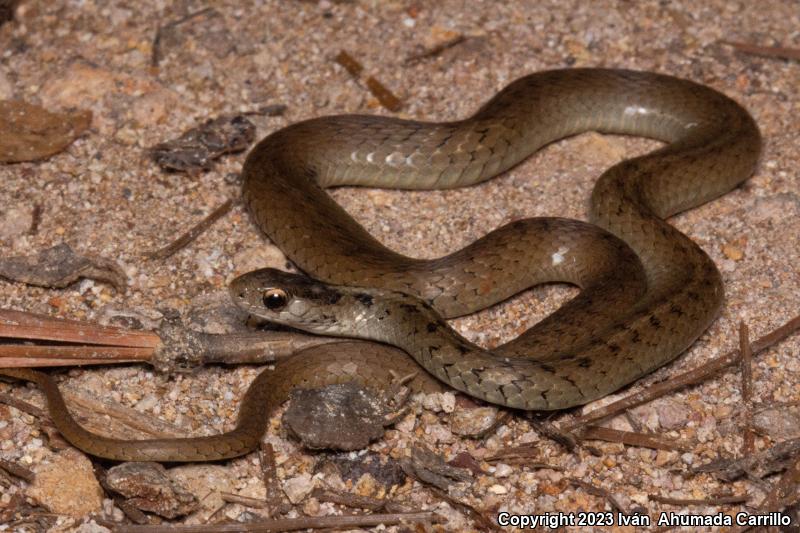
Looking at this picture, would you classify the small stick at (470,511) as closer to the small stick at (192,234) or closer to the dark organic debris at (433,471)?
the dark organic debris at (433,471)

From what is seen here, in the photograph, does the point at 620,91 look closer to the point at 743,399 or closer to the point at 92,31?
the point at 743,399

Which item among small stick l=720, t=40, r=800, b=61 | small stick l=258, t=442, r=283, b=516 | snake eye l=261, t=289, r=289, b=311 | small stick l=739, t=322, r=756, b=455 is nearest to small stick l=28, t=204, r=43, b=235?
snake eye l=261, t=289, r=289, b=311

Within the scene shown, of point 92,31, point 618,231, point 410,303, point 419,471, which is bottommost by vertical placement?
point 419,471

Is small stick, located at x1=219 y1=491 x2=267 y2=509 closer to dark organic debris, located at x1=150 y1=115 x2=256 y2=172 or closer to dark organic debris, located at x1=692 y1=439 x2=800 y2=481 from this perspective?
dark organic debris, located at x1=692 y1=439 x2=800 y2=481

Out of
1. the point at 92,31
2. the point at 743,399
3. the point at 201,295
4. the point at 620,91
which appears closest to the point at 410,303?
the point at 201,295

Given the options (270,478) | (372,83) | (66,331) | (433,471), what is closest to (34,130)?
(66,331)

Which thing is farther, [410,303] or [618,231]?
[618,231]

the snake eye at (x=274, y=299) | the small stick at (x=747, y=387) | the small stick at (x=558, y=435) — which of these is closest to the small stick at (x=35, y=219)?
the snake eye at (x=274, y=299)
